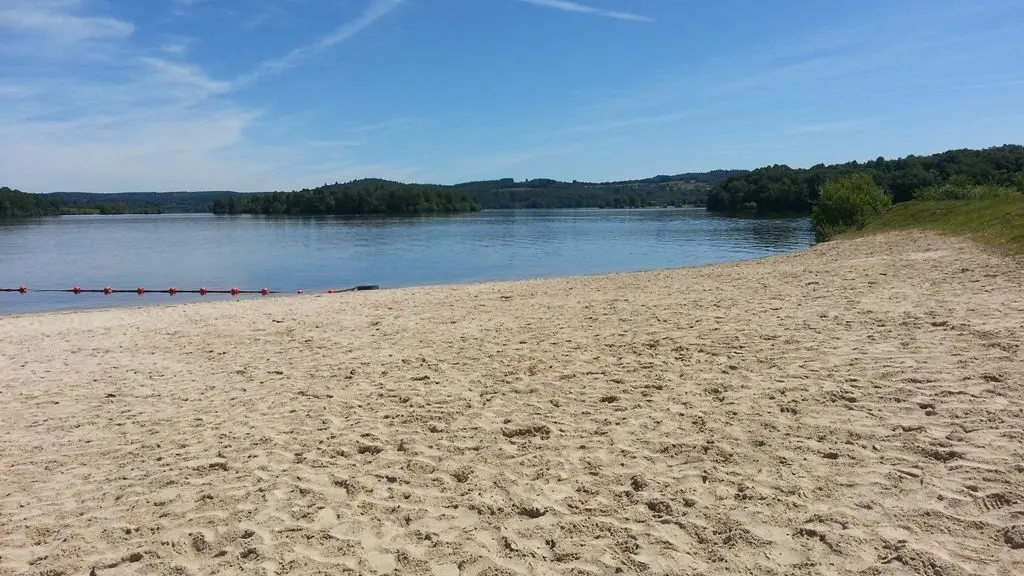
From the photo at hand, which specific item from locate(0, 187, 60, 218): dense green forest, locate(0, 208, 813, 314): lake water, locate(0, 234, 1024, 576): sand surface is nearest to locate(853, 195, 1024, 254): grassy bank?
locate(0, 208, 813, 314): lake water

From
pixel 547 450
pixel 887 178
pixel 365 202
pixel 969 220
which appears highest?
pixel 887 178

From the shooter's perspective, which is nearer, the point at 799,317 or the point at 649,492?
the point at 649,492

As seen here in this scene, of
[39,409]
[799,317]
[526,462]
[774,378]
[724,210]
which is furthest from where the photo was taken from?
[724,210]

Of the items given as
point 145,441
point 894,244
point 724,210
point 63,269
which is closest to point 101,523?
point 145,441

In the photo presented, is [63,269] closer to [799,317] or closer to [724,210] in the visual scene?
[799,317]

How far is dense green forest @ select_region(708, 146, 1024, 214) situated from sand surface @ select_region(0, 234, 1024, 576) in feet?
207

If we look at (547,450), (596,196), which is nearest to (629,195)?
(596,196)

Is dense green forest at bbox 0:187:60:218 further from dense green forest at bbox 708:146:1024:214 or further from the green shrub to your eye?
the green shrub

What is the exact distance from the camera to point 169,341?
11203 mm

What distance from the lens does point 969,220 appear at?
25.0 meters

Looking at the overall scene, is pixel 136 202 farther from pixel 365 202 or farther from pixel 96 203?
pixel 365 202

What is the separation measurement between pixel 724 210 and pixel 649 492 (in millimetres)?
114320

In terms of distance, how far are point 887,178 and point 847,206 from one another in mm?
49045

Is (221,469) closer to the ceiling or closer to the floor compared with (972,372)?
closer to the floor
